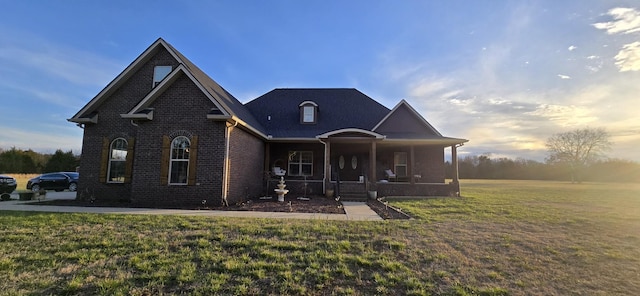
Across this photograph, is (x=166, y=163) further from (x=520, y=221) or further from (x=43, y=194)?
(x=520, y=221)

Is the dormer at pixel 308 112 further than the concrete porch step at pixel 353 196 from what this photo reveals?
Yes

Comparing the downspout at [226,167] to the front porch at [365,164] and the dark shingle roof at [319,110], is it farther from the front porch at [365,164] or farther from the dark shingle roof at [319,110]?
the dark shingle roof at [319,110]

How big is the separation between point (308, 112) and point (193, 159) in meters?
9.07

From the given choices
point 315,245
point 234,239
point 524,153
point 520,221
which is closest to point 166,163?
point 234,239

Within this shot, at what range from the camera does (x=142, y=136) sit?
11367mm

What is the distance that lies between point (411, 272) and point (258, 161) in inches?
469

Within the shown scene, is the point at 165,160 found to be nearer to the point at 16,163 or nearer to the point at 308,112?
the point at 308,112

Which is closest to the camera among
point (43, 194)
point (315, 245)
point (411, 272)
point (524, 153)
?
point (411, 272)

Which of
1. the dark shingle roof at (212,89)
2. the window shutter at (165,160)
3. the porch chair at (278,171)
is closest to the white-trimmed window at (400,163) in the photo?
the porch chair at (278,171)

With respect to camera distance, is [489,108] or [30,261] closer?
[30,261]

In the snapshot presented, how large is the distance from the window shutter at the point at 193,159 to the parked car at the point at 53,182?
15053 mm

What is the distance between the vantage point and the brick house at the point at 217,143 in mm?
11070

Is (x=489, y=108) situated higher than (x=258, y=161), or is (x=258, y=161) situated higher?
(x=489, y=108)

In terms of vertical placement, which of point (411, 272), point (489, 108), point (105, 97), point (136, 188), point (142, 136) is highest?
point (489, 108)
